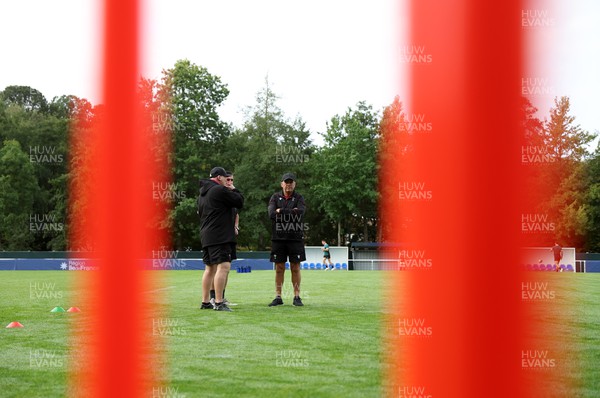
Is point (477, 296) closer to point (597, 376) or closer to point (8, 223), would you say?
point (597, 376)

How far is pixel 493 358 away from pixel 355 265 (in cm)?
3978

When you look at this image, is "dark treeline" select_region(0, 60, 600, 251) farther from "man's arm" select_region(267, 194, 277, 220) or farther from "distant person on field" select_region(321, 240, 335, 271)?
"man's arm" select_region(267, 194, 277, 220)

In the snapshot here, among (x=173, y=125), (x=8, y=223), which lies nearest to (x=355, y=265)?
(x=173, y=125)

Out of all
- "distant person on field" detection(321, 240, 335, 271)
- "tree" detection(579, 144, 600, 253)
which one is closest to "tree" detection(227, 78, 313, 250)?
"distant person on field" detection(321, 240, 335, 271)

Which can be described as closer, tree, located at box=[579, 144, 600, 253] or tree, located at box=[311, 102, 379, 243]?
tree, located at box=[579, 144, 600, 253]

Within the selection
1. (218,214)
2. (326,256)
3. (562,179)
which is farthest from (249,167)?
(218,214)

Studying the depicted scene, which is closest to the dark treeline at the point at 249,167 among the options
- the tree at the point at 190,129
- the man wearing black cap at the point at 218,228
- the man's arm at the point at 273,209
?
the tree at the point at 190,129

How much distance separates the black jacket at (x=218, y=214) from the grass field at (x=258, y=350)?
113cm

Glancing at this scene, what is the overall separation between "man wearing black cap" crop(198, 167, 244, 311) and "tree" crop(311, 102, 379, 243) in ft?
151

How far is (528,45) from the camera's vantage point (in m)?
5.75

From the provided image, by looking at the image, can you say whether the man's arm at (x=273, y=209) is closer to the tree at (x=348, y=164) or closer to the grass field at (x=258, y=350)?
the grass field at (x=258, y=350)

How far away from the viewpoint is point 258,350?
25.1 ft

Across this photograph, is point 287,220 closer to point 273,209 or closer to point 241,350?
point 273,209

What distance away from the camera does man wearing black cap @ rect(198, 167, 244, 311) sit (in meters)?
11.8
